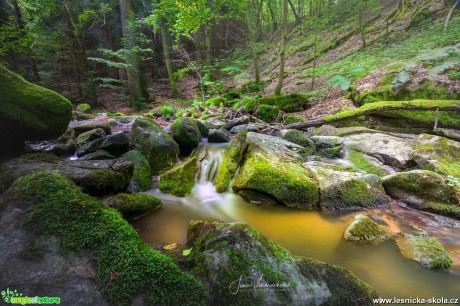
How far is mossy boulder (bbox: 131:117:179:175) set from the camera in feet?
18.2

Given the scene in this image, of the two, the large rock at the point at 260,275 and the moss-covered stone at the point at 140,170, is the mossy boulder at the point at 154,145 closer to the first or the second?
the moss-covered stone at the point at 140,170

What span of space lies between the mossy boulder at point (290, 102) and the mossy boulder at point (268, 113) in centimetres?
80

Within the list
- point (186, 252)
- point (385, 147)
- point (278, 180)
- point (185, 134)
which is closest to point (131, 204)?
point (186, 252)

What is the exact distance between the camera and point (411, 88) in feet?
26.5

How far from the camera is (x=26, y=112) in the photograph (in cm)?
449

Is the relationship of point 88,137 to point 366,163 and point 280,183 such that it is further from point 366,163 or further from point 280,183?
point 366,163

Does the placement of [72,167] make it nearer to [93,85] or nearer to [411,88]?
[411,88]

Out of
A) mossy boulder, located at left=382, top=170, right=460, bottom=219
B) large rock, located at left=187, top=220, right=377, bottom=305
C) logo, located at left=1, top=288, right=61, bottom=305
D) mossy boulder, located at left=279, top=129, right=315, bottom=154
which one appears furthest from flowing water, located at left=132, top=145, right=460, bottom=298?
mossy boulder, located at left=279, top=129, right=315, bottom=154

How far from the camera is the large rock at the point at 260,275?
69.7 inches

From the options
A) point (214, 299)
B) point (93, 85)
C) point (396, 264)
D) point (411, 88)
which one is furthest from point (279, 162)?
point (93, 85)

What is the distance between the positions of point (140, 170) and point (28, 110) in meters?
2.36

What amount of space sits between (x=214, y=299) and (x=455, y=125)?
26.6 feet

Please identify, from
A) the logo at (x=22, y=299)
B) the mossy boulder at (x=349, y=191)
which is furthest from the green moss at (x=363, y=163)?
the logo at (x=22, y=299)

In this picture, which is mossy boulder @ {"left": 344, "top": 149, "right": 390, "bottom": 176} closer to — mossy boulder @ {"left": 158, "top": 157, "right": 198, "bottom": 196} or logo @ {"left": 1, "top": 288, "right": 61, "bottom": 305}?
mossy boulder @ {"left": 158, "top": 157, "right": 198, "bottom": 196}
